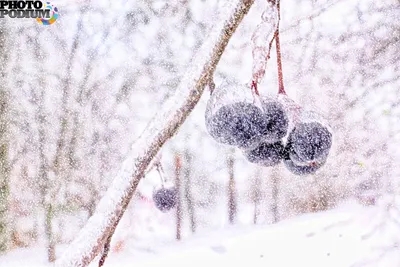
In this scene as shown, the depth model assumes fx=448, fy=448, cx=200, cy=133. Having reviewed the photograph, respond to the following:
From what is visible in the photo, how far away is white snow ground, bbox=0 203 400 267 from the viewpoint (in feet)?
16.1

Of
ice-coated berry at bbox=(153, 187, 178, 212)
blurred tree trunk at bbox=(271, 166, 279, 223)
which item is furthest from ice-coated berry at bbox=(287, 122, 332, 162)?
blurred tree trunk at bbox=(271, 166, 279, 223)

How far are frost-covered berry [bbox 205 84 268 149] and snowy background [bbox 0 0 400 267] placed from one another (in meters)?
3.69

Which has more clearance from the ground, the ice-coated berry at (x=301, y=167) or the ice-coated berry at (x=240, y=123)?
the ice-coated berry at (x=301, y=167)

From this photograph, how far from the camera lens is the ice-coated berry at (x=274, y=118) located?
504mm

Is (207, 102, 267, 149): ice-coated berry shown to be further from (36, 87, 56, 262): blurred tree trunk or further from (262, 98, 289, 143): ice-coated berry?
(36, 87, 56, 262): blurred tree trunk

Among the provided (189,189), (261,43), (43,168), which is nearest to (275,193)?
(189,189)

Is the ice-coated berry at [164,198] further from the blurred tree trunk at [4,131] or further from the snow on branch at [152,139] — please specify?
the blurred tree trunk at [4,131]

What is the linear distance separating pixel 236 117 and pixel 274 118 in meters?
0.05

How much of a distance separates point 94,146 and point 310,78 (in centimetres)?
261

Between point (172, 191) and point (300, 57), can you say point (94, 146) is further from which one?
point (172, 191)

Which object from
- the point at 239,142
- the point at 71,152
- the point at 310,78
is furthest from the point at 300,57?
the point at 239,142

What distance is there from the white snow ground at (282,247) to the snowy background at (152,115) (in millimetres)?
20

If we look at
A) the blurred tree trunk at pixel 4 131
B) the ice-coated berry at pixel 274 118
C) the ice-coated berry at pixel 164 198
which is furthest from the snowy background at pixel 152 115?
the ice-coated berry at pixel 274 118

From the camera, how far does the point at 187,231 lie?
19.2ft
